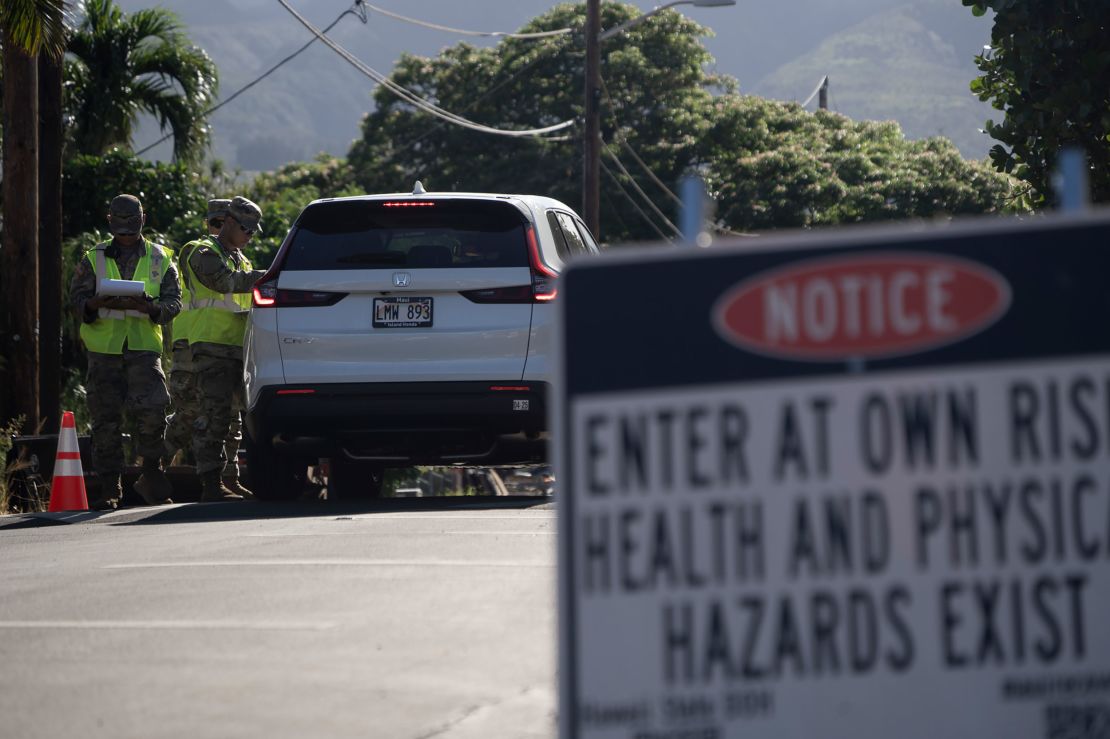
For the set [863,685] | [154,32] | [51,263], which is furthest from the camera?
[154,32]

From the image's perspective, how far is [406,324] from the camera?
431 inches

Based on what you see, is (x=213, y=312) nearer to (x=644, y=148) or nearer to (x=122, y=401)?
(x=122, y=401)

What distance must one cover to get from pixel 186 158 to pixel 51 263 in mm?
10722

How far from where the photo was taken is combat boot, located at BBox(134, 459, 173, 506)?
515 inches

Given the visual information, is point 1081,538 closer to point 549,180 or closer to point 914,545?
point 914,545

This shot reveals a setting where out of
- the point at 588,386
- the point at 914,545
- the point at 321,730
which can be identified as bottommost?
the point at 321,730

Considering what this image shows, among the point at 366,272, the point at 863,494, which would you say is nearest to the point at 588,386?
the point at 863,494

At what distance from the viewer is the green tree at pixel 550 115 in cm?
5069

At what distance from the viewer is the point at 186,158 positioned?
94.7ft

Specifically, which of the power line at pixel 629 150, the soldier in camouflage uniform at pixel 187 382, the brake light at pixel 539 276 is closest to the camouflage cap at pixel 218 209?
the soldier in camouflage uniform at pixel 187 382

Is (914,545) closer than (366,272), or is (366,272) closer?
(914,545)

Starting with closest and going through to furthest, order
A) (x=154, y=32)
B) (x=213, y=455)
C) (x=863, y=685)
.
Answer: (x=863, y=685), (x=213, y=455), (x=154, y=32)

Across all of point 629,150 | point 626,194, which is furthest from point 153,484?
point 629,150

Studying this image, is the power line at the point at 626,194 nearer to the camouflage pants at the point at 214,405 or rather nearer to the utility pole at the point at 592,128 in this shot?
the utility pole at the point at 592,128
